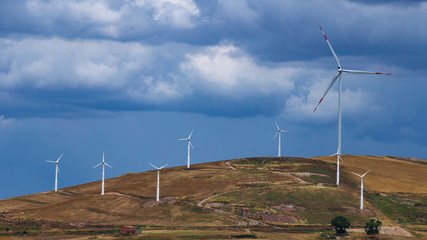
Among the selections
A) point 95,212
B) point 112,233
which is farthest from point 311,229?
point 95,212

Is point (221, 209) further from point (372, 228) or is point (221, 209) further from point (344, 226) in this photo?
point (372, 228)

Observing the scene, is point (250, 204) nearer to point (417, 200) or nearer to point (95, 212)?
point (95, 212)

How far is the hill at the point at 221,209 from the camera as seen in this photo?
472 ft

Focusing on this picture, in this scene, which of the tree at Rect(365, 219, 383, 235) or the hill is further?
the hill

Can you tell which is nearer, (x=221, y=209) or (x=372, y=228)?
(x=372, y=228)

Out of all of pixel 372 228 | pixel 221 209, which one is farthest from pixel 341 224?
pixel 221 209

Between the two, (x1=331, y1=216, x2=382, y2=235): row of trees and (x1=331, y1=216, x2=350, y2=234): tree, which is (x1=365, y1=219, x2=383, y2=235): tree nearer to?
(x1=331, y1=216, x2=382, y2=235): row of trees

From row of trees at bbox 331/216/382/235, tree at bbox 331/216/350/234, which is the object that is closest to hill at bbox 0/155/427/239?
row of trees at bbox 331/216/382/235

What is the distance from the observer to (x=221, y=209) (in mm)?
163375

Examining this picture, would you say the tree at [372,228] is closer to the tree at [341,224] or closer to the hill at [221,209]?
the hill at [221,209]

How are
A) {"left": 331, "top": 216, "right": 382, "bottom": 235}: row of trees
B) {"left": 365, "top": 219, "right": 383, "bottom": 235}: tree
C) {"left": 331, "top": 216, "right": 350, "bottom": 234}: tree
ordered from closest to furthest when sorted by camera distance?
{"left": 331, "top": 216, "right": 350, "bottom": 234}: tree → {"left": 331, "top": 216, "right": 382, "bottom": 235}: row of trees → {"left": 365, "top": 219, "right": 383, "bottom": 235}: tree

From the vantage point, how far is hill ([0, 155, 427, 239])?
472ft

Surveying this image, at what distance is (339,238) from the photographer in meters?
135

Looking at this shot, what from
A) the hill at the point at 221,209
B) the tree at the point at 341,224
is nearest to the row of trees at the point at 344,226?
the tree at the point at 341,224
